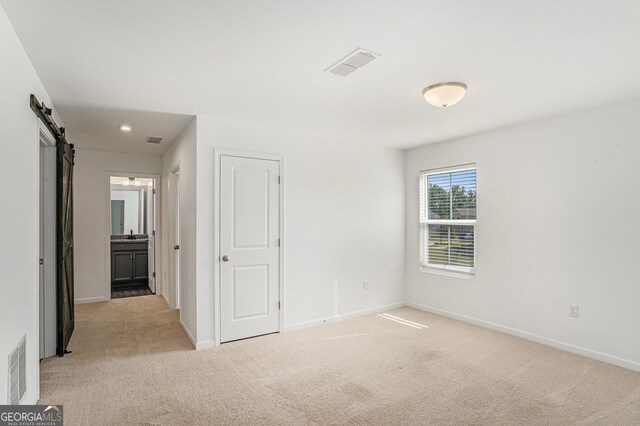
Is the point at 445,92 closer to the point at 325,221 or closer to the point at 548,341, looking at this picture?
the point at 325,221

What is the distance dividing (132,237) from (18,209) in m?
5.66

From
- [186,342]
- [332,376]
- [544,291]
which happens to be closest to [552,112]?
[544,291]

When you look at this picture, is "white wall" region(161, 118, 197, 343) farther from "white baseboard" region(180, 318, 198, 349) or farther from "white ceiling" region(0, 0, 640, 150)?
"white ceiling" region(0, 0, 640, 150)

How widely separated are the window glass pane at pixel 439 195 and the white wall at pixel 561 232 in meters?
0.33

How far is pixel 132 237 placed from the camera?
734 cm

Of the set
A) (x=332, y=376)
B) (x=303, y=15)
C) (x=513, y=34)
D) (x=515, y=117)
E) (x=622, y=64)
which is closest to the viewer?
(x=303, y=15)

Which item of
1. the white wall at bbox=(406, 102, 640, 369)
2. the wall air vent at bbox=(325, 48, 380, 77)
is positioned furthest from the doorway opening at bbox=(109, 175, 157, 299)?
the white wall at bbox=(406, 102, 640, 369)

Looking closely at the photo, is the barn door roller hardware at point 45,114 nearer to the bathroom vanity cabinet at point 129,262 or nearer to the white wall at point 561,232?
the bathroom vanity cabinet at point 129,262

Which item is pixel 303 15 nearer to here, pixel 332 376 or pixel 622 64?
pixel 622 64

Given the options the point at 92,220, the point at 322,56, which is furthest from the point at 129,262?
the point at 322,56

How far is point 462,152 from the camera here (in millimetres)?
4684

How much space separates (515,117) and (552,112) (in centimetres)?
34

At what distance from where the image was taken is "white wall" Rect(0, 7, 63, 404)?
72.7 inches

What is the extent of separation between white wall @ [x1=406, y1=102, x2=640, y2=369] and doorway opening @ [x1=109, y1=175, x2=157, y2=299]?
5366 mm
